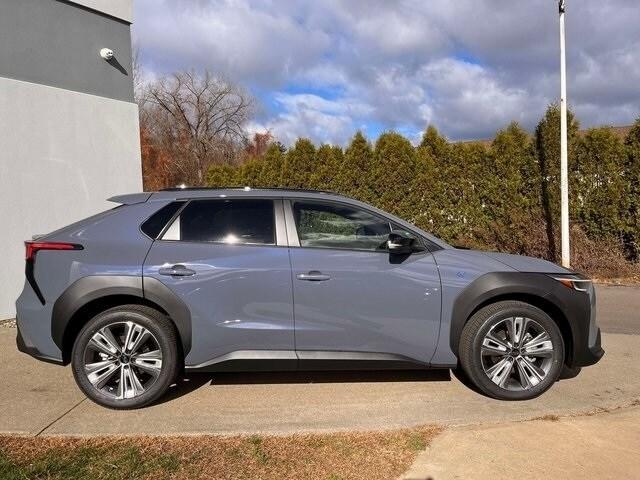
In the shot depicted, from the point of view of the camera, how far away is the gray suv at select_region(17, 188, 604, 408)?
3.84m

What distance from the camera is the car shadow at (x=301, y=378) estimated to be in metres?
4.45

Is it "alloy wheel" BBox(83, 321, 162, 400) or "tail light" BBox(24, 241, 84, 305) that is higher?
"tail light" BBox(24, 241, 84, 305)

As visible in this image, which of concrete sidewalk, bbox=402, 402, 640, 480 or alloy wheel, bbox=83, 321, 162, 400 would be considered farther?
alloy wheel, bbox=83, 321, 162, 400

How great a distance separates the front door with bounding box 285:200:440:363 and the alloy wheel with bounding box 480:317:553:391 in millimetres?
490

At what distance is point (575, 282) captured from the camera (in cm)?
403

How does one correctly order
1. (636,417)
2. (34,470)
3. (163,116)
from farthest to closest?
(163,116)
(636,417)
(34,470)

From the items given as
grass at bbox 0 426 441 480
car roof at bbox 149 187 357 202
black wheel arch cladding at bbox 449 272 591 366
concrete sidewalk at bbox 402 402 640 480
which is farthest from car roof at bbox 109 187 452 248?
grass at bbox 0 426 441 480

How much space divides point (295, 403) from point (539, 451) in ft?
5.84

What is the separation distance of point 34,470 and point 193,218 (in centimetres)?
199

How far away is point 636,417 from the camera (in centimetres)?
370

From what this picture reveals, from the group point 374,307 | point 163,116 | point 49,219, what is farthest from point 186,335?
point 163,116

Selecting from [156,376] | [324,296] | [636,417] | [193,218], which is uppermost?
[193,218]

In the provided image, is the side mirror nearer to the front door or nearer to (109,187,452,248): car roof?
the front door

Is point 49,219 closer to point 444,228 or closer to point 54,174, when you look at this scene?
point 54,174
